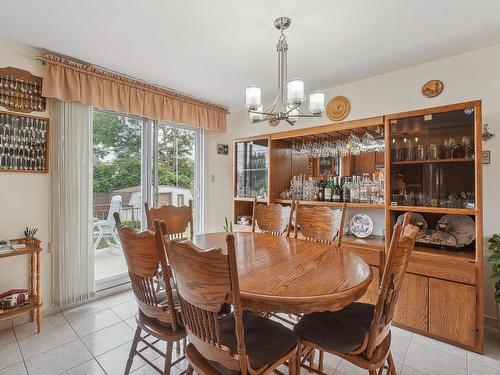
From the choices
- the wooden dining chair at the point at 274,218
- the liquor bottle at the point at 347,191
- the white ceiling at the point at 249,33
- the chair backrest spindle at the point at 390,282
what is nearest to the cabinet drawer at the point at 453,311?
the liquor bottle at the point at 347,191

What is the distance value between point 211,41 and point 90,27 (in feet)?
3.06

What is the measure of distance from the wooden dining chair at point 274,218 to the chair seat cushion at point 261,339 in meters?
1.26

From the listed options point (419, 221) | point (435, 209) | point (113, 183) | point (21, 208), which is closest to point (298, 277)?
point (435, 209)

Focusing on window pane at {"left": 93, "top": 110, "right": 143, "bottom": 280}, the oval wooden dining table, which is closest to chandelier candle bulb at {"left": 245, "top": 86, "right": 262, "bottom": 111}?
the oval wooden dining table

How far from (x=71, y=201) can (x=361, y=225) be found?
309 centimetres

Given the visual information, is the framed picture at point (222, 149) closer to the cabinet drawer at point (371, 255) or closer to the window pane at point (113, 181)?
the window pane at point (113, 181)

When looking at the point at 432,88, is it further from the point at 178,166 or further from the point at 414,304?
the point at 178,166

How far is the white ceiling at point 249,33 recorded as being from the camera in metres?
1.79

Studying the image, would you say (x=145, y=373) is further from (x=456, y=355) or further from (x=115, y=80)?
(x=115, y=80)

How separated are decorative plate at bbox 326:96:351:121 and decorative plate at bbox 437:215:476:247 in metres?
1.47

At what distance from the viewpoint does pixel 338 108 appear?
3.09 m

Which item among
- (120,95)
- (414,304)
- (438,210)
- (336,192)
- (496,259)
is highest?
(120,95)

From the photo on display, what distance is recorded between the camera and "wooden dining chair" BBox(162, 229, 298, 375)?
0.99m

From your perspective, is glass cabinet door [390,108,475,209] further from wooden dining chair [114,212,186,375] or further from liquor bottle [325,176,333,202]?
wooden dining chair [114,212,186,375]
